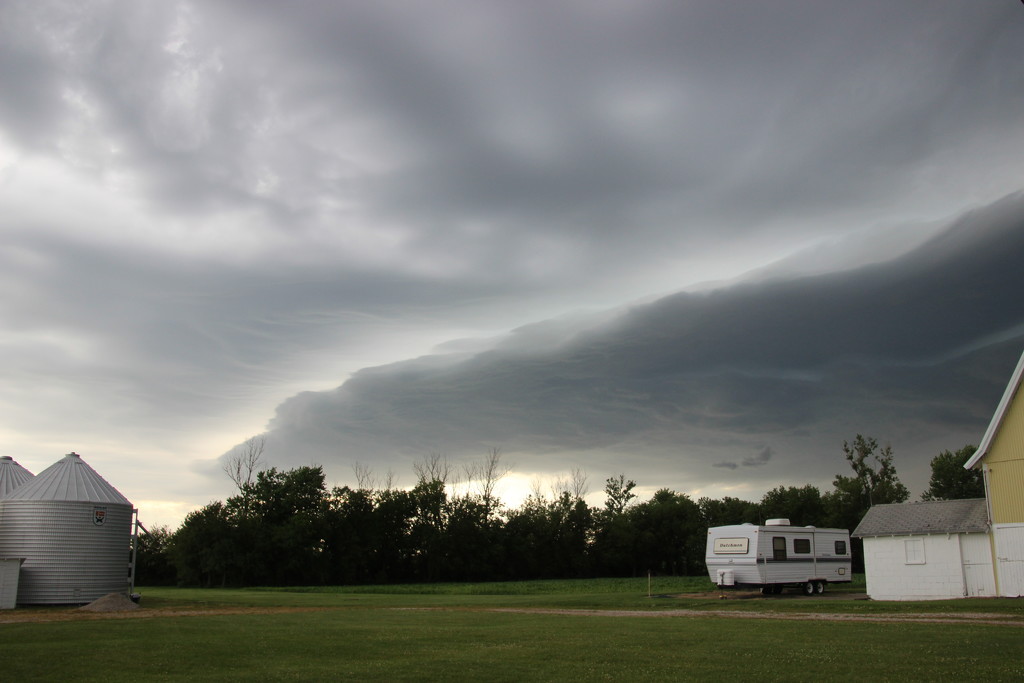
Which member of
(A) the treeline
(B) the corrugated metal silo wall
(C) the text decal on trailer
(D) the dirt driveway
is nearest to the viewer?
(D) the dirt driveway

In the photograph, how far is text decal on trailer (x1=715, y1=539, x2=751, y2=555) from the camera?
38.5m

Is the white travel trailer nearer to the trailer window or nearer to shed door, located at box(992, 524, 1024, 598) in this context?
the trailer window

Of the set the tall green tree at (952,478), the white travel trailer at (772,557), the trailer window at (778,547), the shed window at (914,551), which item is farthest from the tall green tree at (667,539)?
the shed window at (914,551)

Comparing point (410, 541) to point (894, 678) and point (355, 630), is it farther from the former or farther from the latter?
point (894, 678)

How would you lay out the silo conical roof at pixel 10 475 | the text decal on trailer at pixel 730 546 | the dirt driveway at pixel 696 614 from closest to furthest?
the dirt driveway at pixel 696 614
the text decal on trailer at pixel 730 546
the silo conical roof at pixel 10 475

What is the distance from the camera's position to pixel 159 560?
76438 mm

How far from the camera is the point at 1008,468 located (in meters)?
33.9

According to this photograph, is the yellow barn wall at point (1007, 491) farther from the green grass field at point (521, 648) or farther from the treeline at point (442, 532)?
the treeline at point (442, 532)

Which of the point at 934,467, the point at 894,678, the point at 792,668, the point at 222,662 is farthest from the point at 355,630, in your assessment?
the point at 934,467

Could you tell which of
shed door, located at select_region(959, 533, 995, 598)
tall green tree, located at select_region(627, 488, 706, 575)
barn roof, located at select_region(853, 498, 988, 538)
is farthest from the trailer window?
tall green tree, located at select_region(627, 488, 706, 575)

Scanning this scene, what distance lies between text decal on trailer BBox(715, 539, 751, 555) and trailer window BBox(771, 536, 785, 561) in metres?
1.39

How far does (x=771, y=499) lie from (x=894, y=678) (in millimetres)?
83937

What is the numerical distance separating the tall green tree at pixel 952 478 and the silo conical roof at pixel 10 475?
319 feet

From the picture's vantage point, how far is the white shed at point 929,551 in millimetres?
33719
